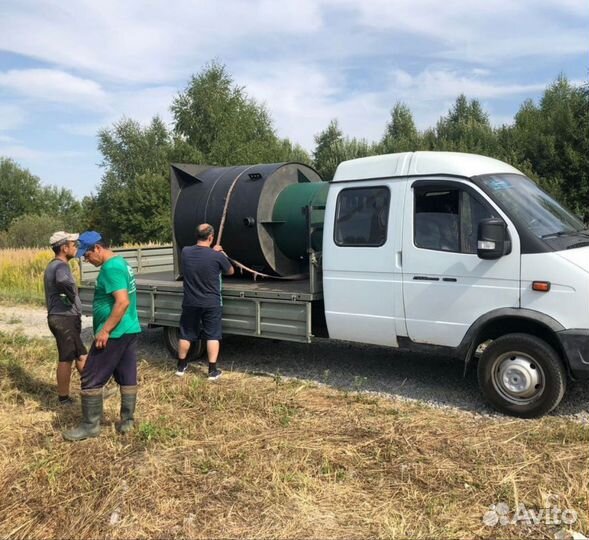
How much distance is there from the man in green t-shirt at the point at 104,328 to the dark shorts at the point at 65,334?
953mm

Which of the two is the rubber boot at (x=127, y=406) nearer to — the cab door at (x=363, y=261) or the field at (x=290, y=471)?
the field at (x=290, y=471)

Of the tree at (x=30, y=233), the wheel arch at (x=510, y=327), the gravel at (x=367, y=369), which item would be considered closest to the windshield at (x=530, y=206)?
the wheel arch at (x=510, y=327)

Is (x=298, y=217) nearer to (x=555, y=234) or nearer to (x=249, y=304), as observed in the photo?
(x=249, y=304)

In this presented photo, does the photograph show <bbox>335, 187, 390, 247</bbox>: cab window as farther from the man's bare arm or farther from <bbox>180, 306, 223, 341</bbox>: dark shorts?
the man's bare arm

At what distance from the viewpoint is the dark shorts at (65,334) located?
5.98 m

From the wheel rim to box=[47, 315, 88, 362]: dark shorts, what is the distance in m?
4.14

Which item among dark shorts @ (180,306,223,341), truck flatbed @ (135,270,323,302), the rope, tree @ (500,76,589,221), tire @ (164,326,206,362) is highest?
tree @ (500,76,589,221)

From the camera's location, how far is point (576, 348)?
5035mm

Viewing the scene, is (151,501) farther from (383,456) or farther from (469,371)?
(469,371)

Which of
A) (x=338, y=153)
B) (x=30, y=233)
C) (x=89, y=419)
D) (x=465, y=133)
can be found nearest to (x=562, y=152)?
(x=465, y=133)

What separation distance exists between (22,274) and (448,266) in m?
Answer: 15.9

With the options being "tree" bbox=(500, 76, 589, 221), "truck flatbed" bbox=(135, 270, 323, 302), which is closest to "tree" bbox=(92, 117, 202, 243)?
"tree" bbox=(500, 76, 589, 221)

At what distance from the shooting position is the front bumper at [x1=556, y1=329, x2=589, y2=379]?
5.02 m

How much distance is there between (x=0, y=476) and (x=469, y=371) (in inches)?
196
